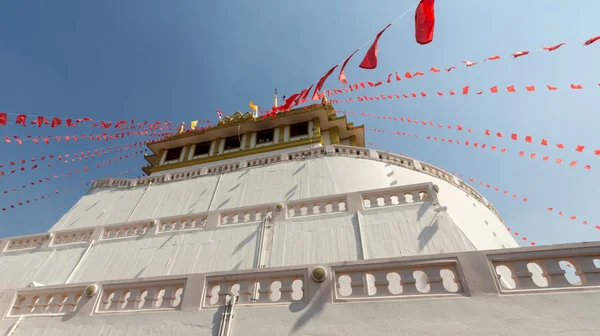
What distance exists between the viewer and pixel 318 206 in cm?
807

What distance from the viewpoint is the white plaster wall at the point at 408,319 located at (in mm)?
3246

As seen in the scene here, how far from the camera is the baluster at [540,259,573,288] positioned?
11.4 feet

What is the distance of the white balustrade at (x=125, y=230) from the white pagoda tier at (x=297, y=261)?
0.04 m

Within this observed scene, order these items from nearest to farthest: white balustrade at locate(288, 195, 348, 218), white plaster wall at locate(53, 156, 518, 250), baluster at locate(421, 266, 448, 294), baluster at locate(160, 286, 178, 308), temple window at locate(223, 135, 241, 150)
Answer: baluster at locate(421, 266, 448, 294)
baluster at locate(160, 286, 178, 308)
white balustrade at locate(288, 195, 348, 218)
white plaster wall at locate(53, 156, 518, 250)
temple window at locate(223, 135, 241, 150)

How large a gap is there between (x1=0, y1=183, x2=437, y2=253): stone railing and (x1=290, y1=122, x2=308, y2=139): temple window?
8.77 meters

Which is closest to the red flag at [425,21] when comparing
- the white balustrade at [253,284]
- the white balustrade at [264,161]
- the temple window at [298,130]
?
the white balustrade at [253,284]

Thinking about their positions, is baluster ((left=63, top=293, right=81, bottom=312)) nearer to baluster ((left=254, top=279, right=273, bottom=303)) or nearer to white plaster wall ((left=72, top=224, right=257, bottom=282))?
white plaster wall ((left=72, top=224, right=257, bottom=282))

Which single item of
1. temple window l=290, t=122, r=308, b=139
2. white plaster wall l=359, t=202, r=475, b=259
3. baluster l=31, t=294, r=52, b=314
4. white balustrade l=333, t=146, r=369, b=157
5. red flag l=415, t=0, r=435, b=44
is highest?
temple window l=290, t=122, r=308, b=139

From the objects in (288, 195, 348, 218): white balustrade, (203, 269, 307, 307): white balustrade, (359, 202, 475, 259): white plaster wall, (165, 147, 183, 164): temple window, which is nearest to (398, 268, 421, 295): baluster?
(203, 269, 307, 307): white balustrade

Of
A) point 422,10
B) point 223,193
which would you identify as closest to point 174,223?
point 223,193

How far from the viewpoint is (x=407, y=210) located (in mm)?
7184

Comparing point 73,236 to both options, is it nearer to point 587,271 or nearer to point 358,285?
point 358,285

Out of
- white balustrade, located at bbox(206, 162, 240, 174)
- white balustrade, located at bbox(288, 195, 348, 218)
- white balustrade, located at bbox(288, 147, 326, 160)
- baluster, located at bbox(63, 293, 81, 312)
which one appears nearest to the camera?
baluster, located at bbox(63, 293, 81, 312)

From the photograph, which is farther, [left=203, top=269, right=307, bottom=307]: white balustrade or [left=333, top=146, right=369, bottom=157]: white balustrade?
[left=333, top=146, right=369, bottom=157]: white balustrade
